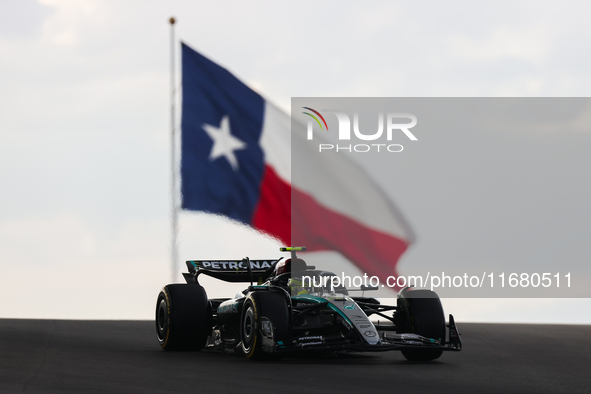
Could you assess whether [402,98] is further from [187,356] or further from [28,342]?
[28,342]

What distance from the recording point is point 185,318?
13.8 m

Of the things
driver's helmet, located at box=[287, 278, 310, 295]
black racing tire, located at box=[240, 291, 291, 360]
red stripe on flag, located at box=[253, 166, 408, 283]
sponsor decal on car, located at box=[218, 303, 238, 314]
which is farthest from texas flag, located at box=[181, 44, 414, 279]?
sponsor decal on car, located at box=[218, 303, 238, 314]

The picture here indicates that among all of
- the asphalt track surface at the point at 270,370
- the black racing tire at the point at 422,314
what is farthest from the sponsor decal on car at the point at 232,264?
the black racing tire at the point at 422,314

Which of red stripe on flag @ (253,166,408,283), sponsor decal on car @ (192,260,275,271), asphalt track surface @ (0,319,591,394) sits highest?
red stripe on flag @ (253,166,408,283)

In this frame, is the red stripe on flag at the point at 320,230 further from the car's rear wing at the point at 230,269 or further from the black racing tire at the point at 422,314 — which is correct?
the black racing tire at the point at 422,314

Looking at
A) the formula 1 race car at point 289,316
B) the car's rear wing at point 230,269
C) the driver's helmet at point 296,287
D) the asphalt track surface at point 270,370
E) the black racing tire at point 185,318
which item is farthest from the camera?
the car's rear wing at point 230,269

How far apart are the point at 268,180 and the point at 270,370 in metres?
4.70

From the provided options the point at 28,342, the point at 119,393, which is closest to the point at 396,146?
the point at 119,393

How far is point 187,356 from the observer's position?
508 inches

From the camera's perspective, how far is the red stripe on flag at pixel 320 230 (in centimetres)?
1165

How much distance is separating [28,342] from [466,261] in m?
7.35

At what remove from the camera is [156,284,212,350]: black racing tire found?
13.8m

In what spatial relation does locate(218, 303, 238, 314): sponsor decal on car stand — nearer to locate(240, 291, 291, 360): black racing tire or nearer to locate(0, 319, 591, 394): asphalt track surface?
locate(0, 319, 591, 394): asphalt track surface

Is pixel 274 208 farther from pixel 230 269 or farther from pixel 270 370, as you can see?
pixel 270 370
